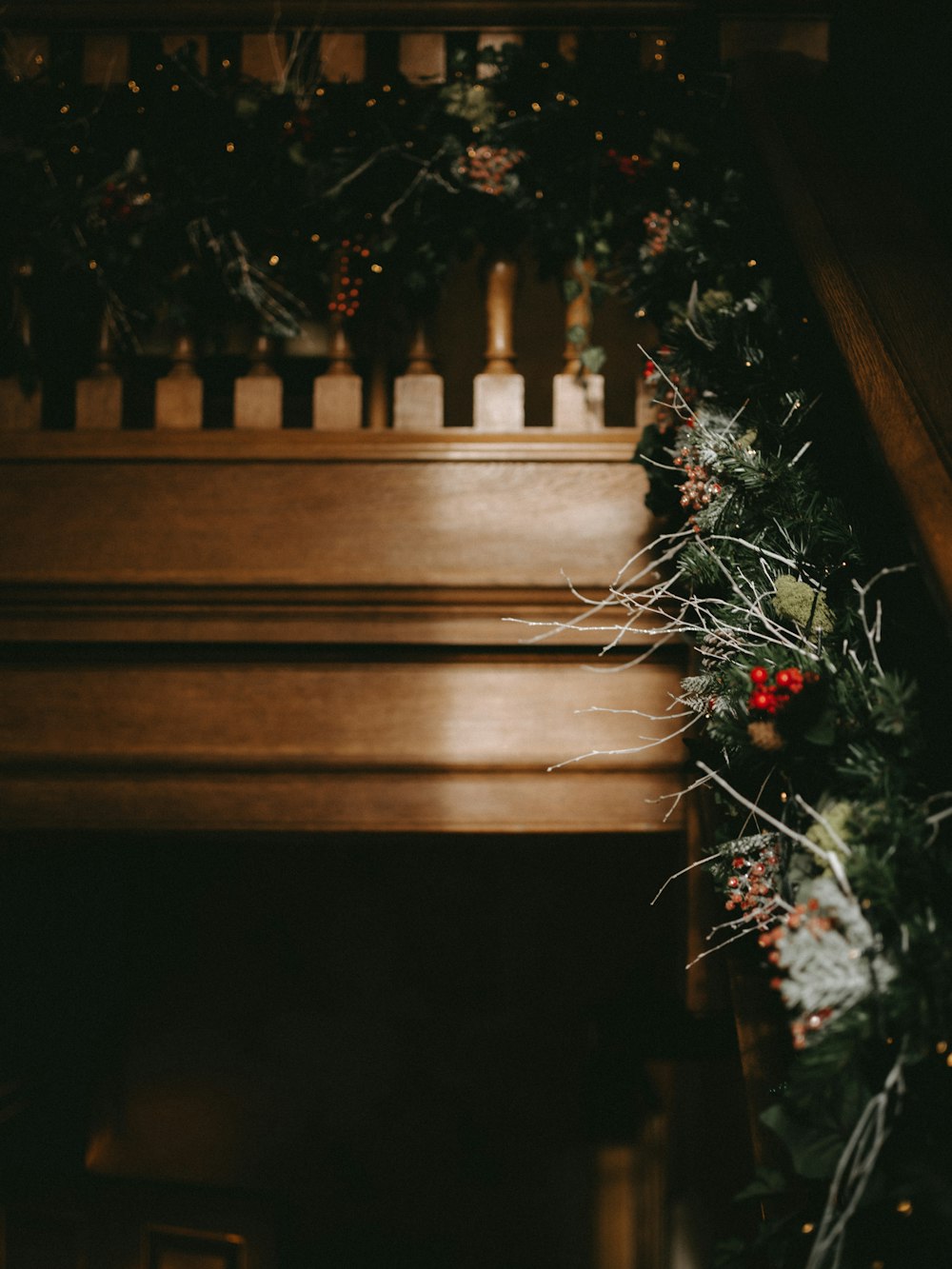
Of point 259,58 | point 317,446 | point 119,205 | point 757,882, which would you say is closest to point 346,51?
point 259,58

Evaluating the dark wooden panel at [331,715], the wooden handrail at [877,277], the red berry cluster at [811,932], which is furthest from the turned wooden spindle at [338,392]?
the red berry cluster at [811,932]

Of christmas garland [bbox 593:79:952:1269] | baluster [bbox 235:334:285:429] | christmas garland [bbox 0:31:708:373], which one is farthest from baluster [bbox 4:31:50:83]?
christmas garland [bbox 593:79:952:1269]

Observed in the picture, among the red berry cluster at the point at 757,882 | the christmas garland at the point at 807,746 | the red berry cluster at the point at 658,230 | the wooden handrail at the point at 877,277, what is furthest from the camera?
the red berry cluster at the point at 658,230

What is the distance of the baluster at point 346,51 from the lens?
1714 mm

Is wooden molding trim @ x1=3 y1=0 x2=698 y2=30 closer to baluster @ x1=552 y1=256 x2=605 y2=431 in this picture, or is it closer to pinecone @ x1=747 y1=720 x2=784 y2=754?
baluster @ x1=552 y1=256 x2=605 y2=431

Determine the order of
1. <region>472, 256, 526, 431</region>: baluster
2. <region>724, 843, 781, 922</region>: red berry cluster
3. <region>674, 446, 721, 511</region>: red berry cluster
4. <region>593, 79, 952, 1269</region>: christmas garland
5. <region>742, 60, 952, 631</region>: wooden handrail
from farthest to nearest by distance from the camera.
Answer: <region>472, 256, 526, 431</region>: baluster < <region>674, 446, 721, 511</region>: red berry cluster < <region>724, 843, 781, 922</region>: red berry cluster < <region>742, 60, 952, 631</region>: wooden handrail < <region>593, 79, 952, 1269</region>: christmas garland

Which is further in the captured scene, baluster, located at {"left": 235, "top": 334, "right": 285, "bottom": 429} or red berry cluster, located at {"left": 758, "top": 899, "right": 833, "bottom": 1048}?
baluster, located at {"left": 235, "top": 334, "right": 285, "bottom": 429}

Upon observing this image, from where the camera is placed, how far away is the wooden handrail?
2.76 feet

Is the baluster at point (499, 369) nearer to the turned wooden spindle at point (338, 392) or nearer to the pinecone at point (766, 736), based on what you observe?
the turned wooden spindle at point (338, 392)

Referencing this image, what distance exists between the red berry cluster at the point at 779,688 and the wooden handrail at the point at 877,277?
0.16 m

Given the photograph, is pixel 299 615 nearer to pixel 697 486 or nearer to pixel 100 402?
pixel 100 402

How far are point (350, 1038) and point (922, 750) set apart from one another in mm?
2672

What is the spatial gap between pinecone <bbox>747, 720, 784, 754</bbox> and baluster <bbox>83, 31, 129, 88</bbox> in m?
1.69

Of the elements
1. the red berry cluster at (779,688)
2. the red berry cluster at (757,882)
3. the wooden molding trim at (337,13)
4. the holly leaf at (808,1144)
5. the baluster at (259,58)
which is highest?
the wooden molding trim at (337,13)
